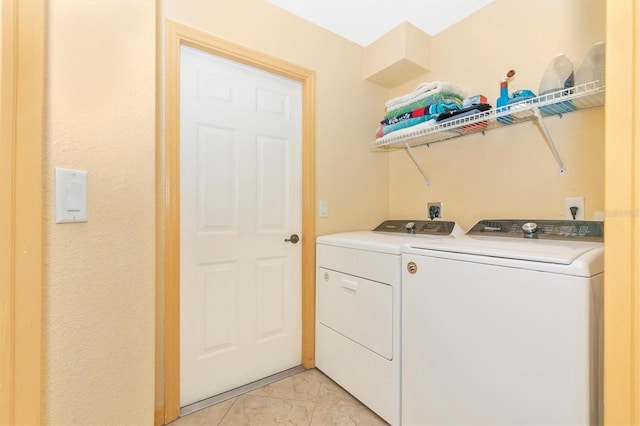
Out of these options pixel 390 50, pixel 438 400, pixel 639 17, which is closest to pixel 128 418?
pixel 438 400

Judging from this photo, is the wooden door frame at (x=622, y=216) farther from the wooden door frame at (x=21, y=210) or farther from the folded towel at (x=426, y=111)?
the wooden door frame at (x=21, y=210)

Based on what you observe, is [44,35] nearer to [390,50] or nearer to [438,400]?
[438,400]

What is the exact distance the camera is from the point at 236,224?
1710mm

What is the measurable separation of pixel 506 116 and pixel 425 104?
45 centimetres

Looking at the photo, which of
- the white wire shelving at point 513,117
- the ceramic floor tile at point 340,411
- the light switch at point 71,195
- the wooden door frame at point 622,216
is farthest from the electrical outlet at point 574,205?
the light switch at point 71,195

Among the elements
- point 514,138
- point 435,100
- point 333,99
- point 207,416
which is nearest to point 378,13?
point 333,99

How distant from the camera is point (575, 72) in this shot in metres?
1.35

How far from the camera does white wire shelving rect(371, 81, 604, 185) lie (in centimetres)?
125

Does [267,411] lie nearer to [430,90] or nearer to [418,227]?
[418,227]

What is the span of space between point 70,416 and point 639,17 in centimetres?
154

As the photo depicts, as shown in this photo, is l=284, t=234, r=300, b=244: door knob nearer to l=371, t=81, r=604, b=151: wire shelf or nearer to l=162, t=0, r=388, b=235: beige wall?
l=162, t=0, r=388, b=235: beige wall

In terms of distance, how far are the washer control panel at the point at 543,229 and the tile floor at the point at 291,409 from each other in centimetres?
118

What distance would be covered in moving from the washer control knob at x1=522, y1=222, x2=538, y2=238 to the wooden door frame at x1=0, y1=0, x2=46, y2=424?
5.90 feet

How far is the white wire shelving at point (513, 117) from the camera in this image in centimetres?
125
